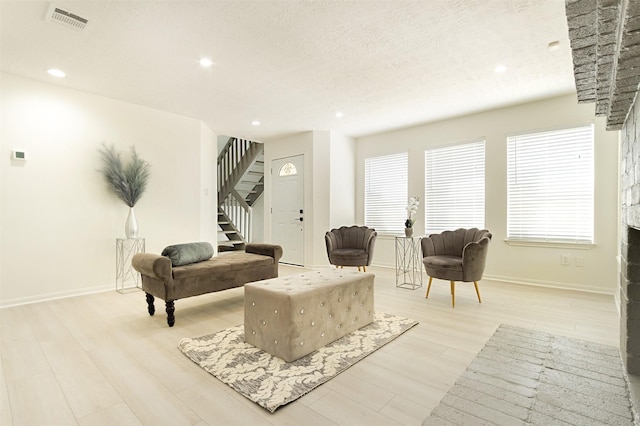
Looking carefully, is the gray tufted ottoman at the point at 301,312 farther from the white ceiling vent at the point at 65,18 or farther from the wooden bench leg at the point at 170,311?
the white ceiling vent at the point at 65,18

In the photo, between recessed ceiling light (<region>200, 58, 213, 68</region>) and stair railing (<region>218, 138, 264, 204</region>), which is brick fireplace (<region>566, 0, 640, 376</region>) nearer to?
recessed ceiling light (<region>200, 58, 213, 68</region>)

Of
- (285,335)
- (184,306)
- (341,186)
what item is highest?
(341,186)

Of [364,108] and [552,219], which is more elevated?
[364,108]

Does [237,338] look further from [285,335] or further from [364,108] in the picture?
[364,108]

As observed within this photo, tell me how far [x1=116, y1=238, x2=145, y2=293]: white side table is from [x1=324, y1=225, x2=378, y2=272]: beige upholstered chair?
9.03 feet

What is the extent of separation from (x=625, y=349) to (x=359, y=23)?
9.77 ft

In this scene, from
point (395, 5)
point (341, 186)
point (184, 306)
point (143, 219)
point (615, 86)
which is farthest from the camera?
point (341, 186)

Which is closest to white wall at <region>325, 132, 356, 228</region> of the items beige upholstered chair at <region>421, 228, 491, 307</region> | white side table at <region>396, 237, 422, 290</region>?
white side table at <region>396, 237, 422, 290</region>

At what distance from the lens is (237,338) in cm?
251

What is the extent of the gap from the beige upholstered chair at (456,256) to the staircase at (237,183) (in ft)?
15.5

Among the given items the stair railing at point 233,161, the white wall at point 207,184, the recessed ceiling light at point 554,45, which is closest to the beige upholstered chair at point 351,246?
the white wall at point 207,184

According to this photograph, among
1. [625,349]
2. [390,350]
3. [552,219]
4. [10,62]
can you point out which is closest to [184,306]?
[390,350]

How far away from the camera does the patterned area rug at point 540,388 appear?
1.55 m

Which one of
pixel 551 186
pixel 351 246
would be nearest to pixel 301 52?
pixel 351 246
